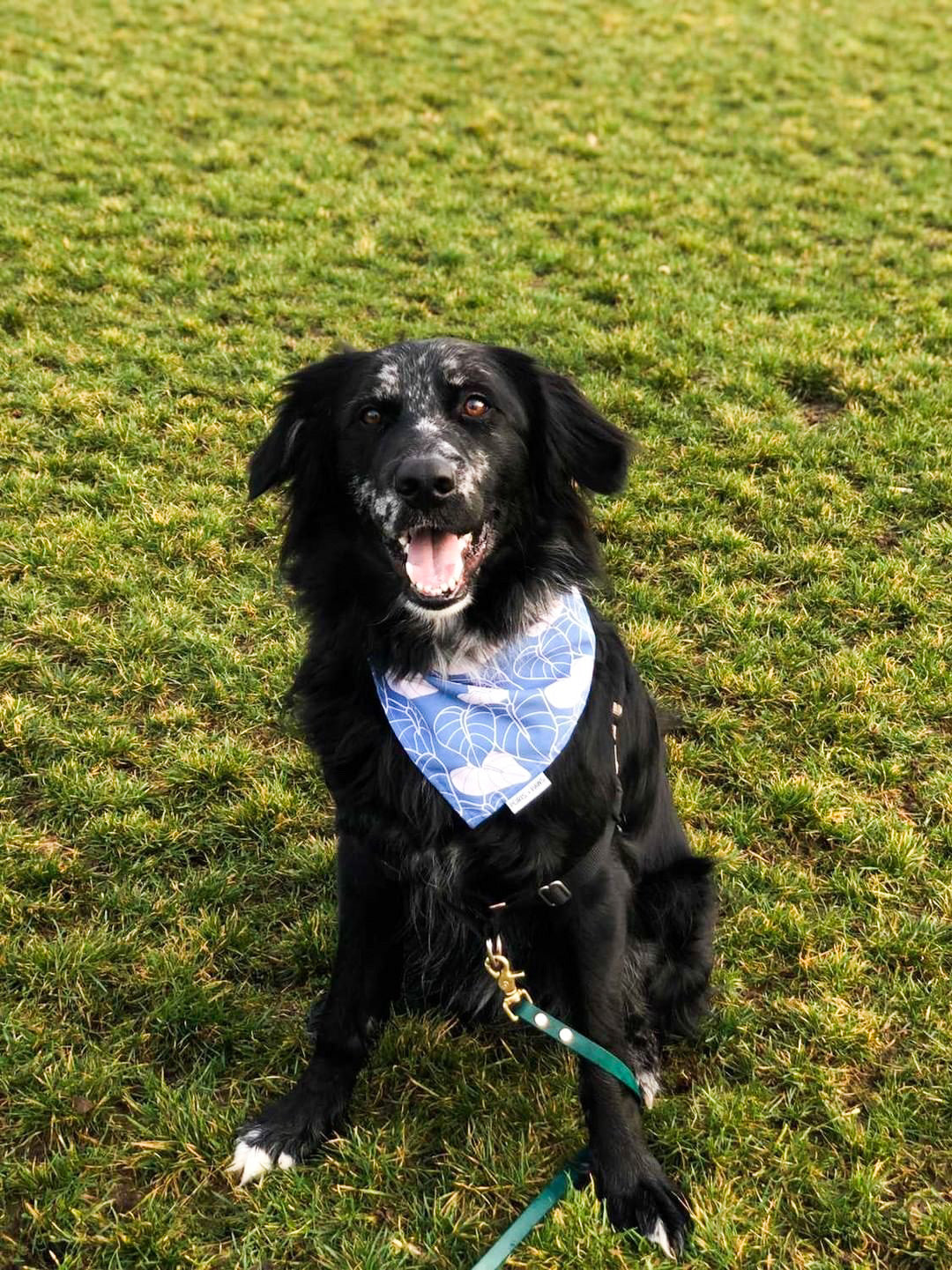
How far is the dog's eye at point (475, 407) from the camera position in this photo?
2947mm

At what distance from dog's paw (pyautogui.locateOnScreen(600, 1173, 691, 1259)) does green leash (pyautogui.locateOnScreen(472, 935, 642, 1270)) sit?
0.35 ft

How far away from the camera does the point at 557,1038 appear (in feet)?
8.62

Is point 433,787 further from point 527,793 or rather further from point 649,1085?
point 649,1085

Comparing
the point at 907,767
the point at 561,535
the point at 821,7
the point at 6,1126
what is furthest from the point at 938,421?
the point at 821,7

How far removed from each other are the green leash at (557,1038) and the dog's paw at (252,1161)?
0.58 meters

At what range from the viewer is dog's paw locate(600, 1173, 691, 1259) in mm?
2568

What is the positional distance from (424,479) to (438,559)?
0.23 metres

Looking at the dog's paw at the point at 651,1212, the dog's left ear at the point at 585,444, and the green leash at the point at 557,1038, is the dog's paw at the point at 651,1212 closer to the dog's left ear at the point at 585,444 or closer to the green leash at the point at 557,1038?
the green leash at the point at 557,1038

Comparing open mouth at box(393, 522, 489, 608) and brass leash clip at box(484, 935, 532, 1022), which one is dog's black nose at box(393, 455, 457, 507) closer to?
open mouth at box(393, 522, 489, 608)

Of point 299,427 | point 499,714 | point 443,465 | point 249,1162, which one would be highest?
point 443,465

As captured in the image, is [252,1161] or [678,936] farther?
[678,936]

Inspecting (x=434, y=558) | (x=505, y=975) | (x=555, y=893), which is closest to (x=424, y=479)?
(x=434, y=558)

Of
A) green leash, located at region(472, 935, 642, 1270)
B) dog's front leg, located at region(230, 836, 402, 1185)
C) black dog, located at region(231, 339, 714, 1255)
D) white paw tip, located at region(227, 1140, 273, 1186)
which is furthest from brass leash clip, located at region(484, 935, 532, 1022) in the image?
white paw tip, located at region(227, 1140, 273, 1186)

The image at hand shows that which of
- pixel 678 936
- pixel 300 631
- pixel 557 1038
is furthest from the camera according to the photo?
pixel 300 631
